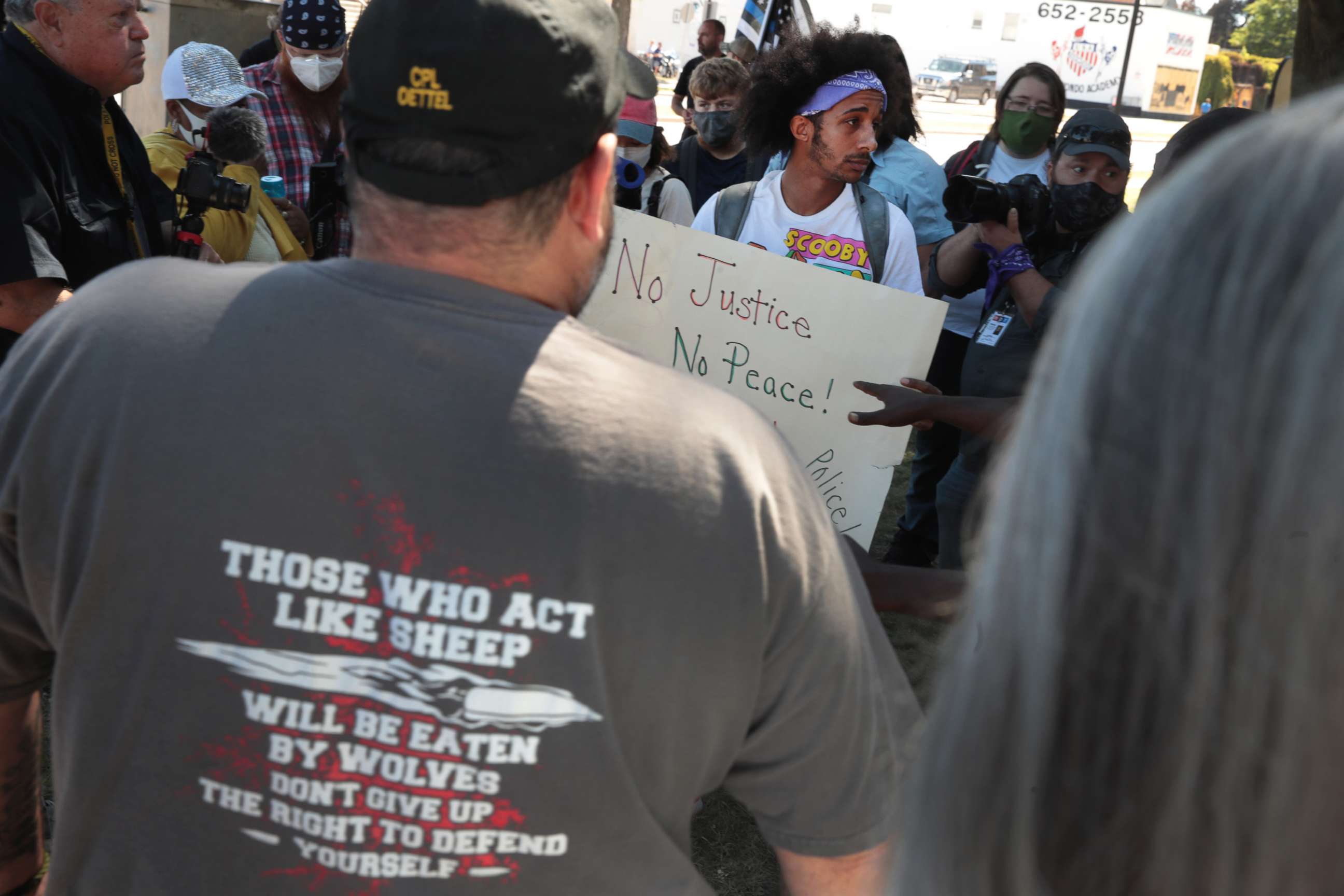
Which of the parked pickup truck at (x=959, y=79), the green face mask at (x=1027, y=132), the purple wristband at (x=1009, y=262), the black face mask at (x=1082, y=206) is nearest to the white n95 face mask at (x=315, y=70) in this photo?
the green face mask at (x=1027, y=132)

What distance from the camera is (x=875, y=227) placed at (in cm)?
338

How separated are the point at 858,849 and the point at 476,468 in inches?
22.2

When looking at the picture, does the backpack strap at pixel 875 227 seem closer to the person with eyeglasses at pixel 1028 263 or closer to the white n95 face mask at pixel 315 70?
the person with eyeglasses at pixel 1028 263

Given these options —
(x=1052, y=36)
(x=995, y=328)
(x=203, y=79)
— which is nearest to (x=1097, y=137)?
(x=995, y=328)

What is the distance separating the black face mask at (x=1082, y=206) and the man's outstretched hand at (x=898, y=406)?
1.06 meters

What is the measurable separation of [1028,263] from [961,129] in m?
28.8

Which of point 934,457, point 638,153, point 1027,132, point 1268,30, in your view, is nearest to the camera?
point 934,457

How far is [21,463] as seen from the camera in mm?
1053

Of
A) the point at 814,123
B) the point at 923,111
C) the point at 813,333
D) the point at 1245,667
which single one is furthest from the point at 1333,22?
the point at 923,111

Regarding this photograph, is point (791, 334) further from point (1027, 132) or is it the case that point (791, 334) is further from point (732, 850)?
point (1027, 132)

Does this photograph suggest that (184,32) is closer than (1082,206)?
No

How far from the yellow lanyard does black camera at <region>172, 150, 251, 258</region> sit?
0.99 ft

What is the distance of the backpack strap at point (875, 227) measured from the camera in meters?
3.34

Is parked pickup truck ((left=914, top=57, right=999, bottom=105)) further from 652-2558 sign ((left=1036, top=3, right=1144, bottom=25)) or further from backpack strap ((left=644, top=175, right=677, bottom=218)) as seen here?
backpack strap ((left=644, top=175, right=677, bottom=218))
